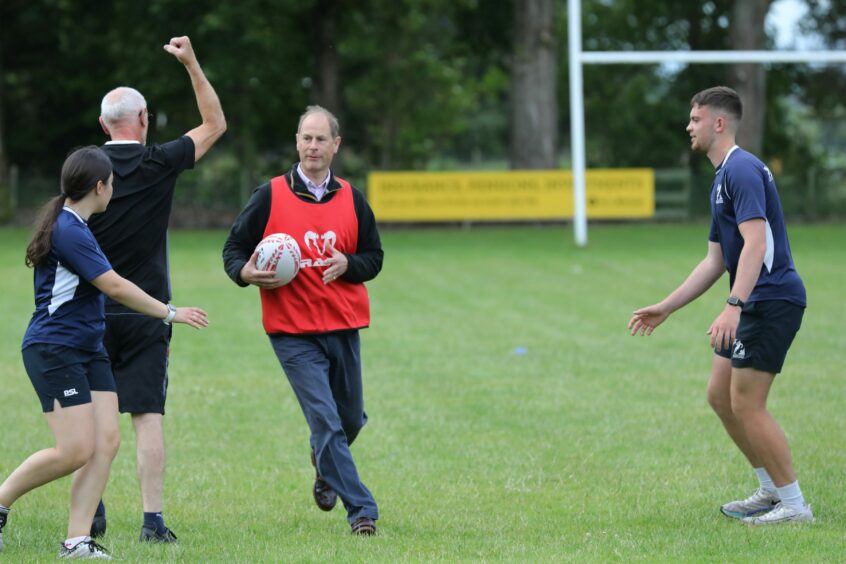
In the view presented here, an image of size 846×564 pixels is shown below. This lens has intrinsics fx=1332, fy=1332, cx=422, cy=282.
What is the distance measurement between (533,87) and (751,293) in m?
29.7

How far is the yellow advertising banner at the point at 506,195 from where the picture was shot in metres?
34.6

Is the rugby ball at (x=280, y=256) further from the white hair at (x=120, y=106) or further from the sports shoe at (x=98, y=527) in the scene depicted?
the sports shoe at (x=98, y=527)

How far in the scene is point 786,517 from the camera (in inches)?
261

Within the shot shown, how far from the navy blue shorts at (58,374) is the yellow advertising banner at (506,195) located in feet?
95.2

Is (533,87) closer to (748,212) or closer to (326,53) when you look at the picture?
(326,53)

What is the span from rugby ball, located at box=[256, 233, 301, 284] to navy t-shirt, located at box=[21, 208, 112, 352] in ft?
2.92

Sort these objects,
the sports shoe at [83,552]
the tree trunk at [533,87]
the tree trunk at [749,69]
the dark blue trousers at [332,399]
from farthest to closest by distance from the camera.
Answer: the tree trunk at [749,69], the tree trunk at [533,87], the dark blue trousers at [332,399], the sports shoe at [83,552]

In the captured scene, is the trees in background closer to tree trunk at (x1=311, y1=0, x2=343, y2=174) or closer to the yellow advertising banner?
tree trunk at (x1=311, y1=0, x2=343, y2=174)

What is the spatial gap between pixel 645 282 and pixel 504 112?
53.5 metres

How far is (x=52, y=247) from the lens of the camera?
5.71 m

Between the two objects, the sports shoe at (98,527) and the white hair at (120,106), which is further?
the sports shoe at (98,527)

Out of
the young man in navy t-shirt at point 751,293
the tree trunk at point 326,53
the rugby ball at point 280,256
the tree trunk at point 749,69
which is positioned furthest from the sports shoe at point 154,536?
the tree trunk at point 326,53

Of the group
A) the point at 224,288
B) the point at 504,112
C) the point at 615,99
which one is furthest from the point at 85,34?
the point at 504,112

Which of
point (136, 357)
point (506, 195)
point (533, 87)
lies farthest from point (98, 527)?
point (533, 87)
